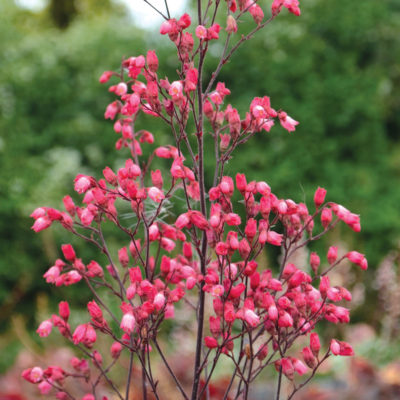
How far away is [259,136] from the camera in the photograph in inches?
245

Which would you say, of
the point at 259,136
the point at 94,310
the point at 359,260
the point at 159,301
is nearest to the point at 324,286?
the point at 359,260

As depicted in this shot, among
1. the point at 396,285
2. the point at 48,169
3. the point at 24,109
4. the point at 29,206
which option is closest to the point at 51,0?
the point at 24,109

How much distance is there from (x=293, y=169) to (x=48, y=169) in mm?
2743

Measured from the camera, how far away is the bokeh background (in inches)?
205

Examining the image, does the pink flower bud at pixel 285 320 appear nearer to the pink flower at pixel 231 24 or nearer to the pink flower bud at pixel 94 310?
the pink flower bud at pixel 94 310

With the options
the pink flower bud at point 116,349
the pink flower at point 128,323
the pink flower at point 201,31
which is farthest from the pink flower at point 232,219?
the pink flower bud at point 116,349

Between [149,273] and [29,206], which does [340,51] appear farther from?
A: [149,273]

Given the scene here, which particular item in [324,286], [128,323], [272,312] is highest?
[324,286]

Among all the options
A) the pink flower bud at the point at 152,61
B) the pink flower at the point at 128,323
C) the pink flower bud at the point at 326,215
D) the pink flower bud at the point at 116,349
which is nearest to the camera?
the pink flower at the point at 128,323

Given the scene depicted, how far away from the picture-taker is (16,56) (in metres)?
5.55

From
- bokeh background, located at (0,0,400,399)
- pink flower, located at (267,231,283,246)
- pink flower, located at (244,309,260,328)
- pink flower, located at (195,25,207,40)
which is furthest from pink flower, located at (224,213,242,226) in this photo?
bokeh background, located at (0,0,400,399)

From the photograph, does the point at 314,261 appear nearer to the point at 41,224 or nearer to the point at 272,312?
the point at 272,312

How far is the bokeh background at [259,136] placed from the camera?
17.0ft

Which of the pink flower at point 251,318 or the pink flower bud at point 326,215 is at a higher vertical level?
the pink flower bud at point 326,215
